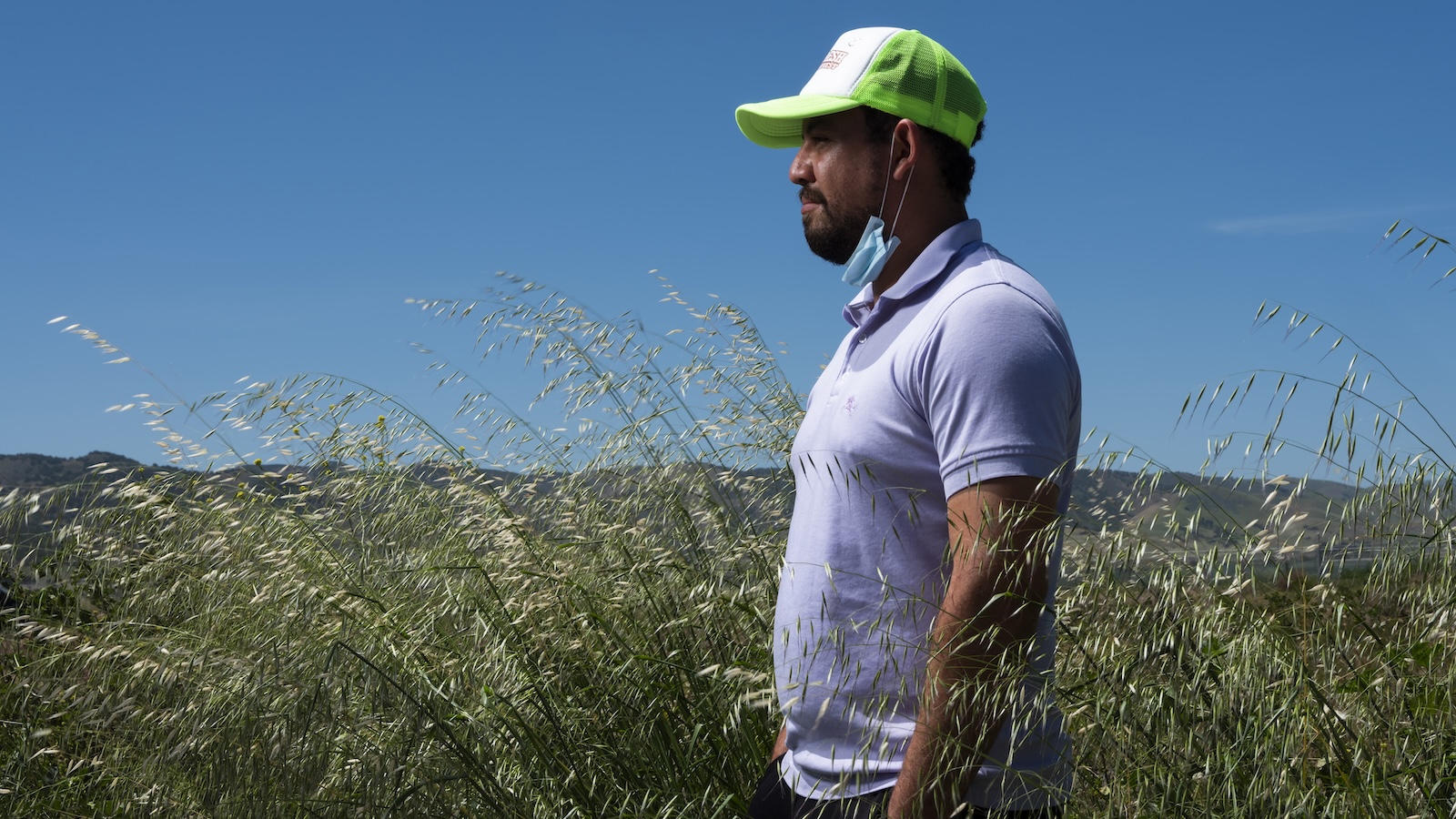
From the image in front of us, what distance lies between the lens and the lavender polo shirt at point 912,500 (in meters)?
1.26

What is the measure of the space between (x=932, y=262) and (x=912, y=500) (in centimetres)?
37

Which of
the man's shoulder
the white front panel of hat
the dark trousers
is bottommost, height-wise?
the dark trousers

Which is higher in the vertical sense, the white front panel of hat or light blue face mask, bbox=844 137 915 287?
the white front panel of hat

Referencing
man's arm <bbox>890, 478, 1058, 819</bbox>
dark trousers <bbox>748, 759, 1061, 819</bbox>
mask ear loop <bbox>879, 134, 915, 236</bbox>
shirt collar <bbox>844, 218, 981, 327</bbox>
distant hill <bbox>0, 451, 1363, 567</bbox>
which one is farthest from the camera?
distant hill <bbox>0, 451, 1363, 567</bbox>

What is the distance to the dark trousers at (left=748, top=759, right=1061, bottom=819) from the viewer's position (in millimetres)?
1342

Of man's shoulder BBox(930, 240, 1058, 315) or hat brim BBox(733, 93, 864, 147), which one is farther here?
hat brim BBox(733, 93, 864, 147)

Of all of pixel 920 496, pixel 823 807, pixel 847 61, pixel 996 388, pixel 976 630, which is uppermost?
pixel 847 61

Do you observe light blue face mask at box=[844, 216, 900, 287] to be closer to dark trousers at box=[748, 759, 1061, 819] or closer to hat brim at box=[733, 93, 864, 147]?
hat brim at box=[733, 93, 864, 147]

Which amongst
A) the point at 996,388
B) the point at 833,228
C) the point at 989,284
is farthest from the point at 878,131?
the point at 996,388

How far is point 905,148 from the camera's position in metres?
1.60

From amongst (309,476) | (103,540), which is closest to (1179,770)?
(309,476)

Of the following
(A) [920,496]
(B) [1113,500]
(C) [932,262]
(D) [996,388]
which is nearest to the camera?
(D) [996,388]

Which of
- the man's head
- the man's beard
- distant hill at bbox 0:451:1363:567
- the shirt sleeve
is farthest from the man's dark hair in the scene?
distant hill at bbox 0:451:1363:567

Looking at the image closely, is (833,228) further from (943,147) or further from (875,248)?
(943,147)
